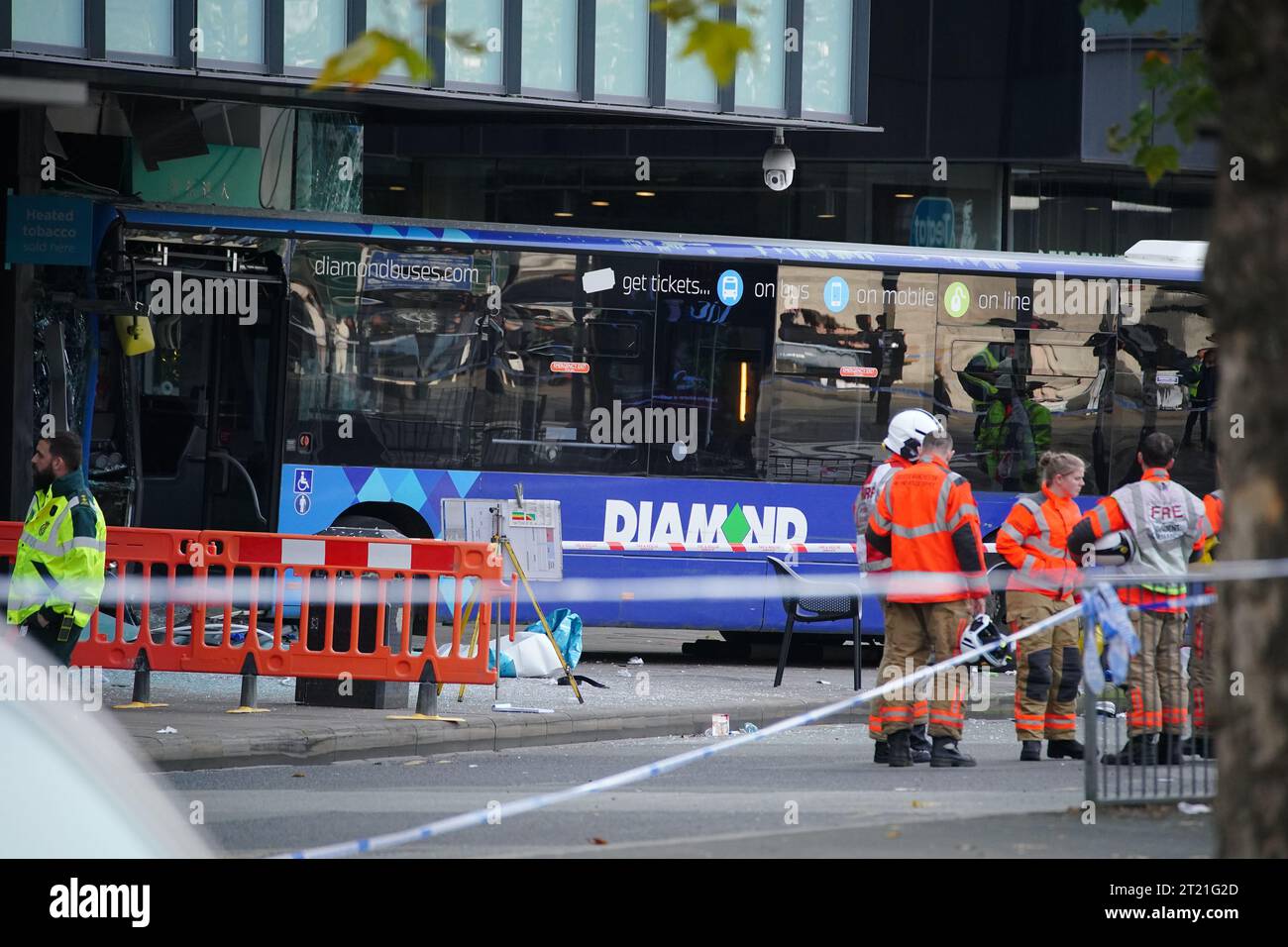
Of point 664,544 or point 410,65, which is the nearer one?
point 410,65

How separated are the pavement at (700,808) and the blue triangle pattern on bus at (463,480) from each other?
4747mm

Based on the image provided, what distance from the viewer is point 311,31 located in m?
15.9

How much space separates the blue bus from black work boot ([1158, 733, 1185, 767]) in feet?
25.0

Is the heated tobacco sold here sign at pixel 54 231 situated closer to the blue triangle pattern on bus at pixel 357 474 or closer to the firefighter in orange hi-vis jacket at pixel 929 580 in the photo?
the blue triangle pattern on bus at pixel 357 474

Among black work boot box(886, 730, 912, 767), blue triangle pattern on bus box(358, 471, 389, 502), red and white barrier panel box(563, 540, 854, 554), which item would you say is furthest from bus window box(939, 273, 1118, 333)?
black work boot box(886, 730, 912, 767)

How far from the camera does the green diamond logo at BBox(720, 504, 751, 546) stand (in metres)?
16.5

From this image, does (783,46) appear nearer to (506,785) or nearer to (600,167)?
(600,167)

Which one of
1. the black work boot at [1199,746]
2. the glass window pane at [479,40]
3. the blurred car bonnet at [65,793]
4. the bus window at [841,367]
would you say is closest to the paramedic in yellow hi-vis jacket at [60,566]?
the black work boot at [1199,746]

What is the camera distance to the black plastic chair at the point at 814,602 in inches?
557

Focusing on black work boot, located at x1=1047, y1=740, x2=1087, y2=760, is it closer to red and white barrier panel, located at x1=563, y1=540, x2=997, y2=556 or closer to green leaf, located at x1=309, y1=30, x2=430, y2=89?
red and white barrier panel, located at x1=563, y1=540, x2=997, y2=556
